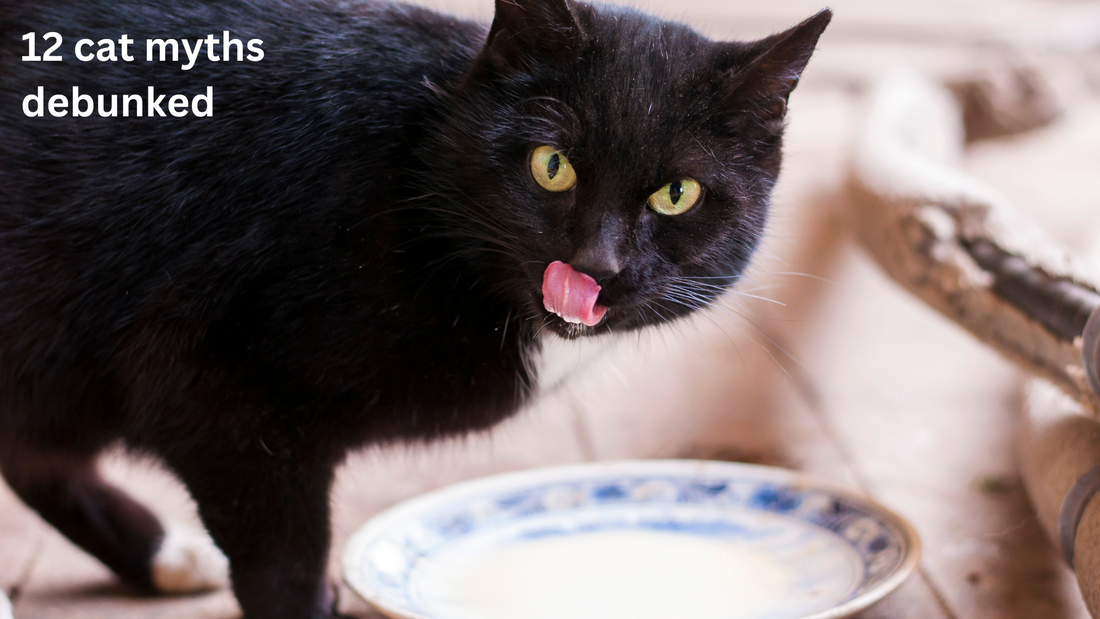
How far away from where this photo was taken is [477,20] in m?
1.32

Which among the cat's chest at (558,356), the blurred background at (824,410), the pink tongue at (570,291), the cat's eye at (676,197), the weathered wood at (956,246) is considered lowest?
the blurred background at (824,410)

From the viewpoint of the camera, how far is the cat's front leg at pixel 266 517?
118 cm

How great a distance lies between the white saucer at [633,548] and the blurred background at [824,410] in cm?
10

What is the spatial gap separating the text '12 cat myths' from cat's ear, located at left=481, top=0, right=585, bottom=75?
1.01ft

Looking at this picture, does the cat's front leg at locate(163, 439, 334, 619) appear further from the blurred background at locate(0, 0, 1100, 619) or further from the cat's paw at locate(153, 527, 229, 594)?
the cat's paw at locate(153, 527, 229, 594)

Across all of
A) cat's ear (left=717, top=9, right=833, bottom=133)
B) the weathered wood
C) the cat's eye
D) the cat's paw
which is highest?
cat's ear (left=717, top=9, right=833, bottom=133)

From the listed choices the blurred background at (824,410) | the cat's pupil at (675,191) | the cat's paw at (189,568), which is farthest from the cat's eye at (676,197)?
the cat's paw at (189,568)

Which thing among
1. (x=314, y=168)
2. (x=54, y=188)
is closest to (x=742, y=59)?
(x=314, y=168)

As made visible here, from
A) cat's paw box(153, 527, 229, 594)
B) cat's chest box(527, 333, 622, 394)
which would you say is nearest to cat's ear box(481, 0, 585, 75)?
cat's chest box(527, 333, 622, 394)

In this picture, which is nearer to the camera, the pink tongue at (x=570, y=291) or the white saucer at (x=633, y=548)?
the pink tongue at (x=570, y=291)

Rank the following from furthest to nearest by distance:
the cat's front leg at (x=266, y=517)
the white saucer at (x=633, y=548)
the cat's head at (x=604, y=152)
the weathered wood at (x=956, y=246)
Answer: the weathered wood at (x=956, y=246) < the white saucer at (x=633, y=548) < the cat's front leg at (x=266, y=517) < the cat's head at (x=604, y=152)

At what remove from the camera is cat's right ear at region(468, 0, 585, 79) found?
42.7 inches

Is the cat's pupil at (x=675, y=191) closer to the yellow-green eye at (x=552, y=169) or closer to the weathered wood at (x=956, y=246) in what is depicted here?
the yellow-green eye at (x=552, y=169)

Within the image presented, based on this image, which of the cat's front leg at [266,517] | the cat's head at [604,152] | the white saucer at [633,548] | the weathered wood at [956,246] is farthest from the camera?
the weathered wood at [956,246]
